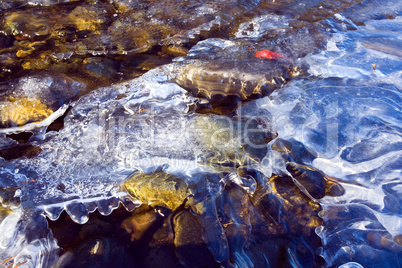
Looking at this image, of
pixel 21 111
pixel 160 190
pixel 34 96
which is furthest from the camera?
pixel 34 96

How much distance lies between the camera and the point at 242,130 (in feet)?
9.82

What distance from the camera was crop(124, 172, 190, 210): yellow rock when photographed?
2498mm

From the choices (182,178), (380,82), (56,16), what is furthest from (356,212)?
(56,16)

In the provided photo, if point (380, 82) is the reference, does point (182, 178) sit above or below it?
below

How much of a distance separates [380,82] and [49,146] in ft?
14.9

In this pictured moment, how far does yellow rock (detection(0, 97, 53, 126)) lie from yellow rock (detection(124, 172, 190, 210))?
1.80 metres

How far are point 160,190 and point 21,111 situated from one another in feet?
7.66

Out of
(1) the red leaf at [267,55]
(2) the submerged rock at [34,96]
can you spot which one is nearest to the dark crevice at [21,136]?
(2) the submerged rock at [34,96]

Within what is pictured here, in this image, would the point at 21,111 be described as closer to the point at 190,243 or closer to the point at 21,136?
the point at 21,136

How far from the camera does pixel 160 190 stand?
2492mm

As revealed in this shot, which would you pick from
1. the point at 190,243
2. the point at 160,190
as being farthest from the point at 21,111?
the point at 190,243

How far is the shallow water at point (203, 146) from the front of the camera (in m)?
2.33

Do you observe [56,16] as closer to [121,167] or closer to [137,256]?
[121,167]

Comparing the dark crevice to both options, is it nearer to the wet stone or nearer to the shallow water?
the shallow water
